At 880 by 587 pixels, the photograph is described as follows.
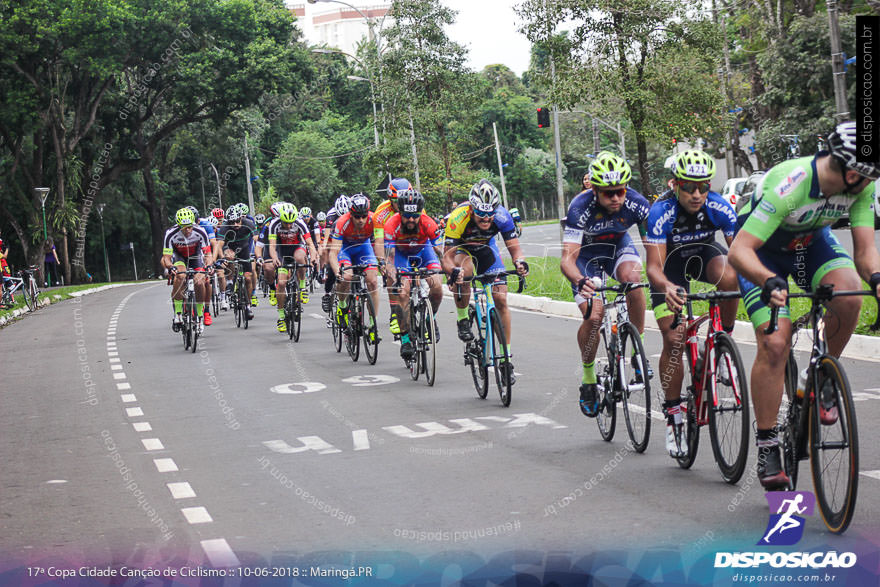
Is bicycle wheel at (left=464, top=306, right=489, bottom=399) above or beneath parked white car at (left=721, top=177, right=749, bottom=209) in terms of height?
beneath

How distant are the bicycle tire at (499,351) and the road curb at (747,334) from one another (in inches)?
103

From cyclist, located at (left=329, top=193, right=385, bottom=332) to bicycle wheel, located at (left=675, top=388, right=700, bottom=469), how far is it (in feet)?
24.2

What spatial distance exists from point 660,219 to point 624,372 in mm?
1113

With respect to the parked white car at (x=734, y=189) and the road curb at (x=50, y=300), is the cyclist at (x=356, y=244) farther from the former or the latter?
the parked white car at (x=734, y=189)

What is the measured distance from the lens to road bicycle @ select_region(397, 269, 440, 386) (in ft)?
40.1

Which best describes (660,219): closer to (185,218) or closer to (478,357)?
(478,357)

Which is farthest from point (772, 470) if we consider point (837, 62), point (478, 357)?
point (837, 62)

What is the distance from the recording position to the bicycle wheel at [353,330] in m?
14.6

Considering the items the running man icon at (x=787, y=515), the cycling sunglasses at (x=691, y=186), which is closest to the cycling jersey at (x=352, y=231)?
the cycling sunglasses at (x=691, y=186)

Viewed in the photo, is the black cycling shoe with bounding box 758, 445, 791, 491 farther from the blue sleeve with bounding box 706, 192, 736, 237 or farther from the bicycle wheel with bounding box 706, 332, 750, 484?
the blue sleeve with bounding box 706, 192, 736, 237

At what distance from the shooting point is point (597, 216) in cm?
855

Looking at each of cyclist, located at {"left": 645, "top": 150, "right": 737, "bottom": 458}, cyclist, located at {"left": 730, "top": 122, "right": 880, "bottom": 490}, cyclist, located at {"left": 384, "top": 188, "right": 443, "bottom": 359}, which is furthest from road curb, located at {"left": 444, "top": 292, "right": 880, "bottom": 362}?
cyclist, located at {"left": 384, "top": 188, "right": 443, "bottom": 359}

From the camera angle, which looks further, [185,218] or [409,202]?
[185,218]

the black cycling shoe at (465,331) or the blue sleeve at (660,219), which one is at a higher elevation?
the blue sleeve at (660,219)
